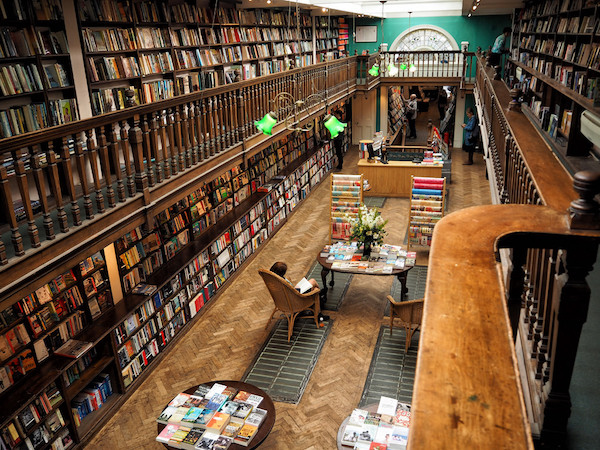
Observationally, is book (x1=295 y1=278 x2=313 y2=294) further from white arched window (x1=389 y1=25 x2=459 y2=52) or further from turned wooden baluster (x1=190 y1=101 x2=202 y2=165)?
white arched window (x1=389 y1=25 x2=459 y2=52)

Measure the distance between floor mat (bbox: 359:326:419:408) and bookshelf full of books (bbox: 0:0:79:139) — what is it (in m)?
4.47

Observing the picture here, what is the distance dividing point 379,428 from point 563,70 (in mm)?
5790

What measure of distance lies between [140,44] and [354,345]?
4.80 m

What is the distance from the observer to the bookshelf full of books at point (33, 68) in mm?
4617

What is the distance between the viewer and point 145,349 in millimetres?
6344

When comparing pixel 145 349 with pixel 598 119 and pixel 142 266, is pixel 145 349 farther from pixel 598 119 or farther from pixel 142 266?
pixel 598 119

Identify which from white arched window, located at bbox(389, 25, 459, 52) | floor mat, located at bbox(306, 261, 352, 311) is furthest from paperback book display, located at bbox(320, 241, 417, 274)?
white arched window, located at bbox(389, 25, 459, 52)

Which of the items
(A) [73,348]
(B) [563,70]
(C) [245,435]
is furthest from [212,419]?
(B) [563,70]

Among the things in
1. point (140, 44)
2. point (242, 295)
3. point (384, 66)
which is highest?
point (140, 44)

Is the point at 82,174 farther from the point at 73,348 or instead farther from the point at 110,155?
the point at 73,348

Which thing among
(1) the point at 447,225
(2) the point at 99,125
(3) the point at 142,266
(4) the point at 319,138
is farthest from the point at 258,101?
(4) the point at 319,138

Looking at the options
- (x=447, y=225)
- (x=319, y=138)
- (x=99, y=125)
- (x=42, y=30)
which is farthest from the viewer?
(x=319, y=138)

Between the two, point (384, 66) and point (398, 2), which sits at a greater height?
point (398, 2)

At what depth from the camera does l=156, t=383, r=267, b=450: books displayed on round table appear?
Result: 4.54 metres
